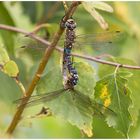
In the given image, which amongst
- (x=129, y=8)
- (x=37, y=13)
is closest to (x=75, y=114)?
(x=129, y=8)

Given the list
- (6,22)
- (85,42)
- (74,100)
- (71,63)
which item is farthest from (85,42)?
(6,22)

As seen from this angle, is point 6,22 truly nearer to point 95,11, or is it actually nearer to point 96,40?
point 96,40

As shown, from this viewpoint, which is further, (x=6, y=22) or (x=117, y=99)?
(x=6, y=22)

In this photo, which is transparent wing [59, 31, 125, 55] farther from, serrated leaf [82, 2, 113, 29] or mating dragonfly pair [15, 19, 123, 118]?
serrated leaf [82, 2, 113, 29]

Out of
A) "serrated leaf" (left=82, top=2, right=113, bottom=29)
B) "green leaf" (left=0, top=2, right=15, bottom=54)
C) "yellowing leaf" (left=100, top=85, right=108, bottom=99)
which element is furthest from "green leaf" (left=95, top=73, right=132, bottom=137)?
"green leaf" (left=0, top=2, right=15, bottom=54)

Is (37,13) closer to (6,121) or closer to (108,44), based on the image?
(6,121)

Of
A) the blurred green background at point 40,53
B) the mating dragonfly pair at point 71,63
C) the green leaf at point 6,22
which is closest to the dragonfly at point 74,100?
the mating dragonfly pair at point 71,63
